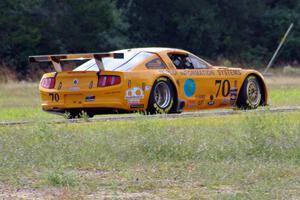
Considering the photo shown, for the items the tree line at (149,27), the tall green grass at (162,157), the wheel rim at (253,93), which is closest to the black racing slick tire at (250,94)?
the wheel rim at (253,93)

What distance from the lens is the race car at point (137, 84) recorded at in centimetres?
1672

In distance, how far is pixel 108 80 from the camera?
16703mm

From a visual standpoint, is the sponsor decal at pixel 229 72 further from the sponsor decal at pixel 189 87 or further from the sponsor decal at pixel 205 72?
the sponsor decal at pixel 189 87

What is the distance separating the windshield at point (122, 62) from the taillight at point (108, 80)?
36cm

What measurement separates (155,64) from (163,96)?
1.99ft

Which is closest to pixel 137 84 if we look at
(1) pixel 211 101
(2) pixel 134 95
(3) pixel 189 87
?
(2) pixel 134 95

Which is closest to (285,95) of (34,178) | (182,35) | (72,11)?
(34,178)

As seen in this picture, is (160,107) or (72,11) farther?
(72,11)

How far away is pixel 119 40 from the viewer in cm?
5375

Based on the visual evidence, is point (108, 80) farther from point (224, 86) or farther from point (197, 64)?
point (224, 86)

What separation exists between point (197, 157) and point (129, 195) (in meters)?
2.35

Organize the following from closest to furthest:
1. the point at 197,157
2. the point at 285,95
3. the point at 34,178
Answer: the point at 34,178
the point at 197,157
the point at 285,95

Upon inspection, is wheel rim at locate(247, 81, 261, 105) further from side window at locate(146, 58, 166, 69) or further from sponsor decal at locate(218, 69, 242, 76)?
side window at locate(146, 58, 166, 69)

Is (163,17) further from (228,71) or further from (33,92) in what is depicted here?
(228,71)
